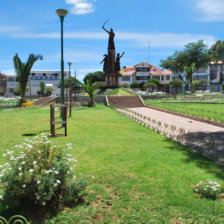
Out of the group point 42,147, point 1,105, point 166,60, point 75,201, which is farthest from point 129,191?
point 166,60

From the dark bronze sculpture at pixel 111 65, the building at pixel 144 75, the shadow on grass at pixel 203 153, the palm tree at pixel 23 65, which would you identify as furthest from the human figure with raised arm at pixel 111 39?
the building at pixel 144 75

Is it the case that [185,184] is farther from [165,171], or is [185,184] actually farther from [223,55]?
[223,55]

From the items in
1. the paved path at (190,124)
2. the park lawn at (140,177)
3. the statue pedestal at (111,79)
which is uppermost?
the statue pedestal at (111,79)

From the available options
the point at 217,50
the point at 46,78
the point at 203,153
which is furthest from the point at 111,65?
the point at 46,78

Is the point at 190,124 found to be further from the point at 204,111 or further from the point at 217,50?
the point at 217,50

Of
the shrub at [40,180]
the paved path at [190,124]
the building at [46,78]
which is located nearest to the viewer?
the shrub at [40,180]

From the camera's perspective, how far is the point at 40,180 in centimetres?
325

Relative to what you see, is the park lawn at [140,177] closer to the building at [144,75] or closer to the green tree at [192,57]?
the green tree at [192,57]

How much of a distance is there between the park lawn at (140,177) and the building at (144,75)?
64.0 m

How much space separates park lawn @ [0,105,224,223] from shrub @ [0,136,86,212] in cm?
30

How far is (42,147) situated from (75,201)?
1.01m

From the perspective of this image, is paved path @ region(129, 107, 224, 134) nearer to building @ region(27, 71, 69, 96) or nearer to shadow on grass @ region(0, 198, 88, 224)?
shadow on grass @ region(0, 198, 88, 224)

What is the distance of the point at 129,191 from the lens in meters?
4.13

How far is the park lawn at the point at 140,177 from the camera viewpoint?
3.49 m
